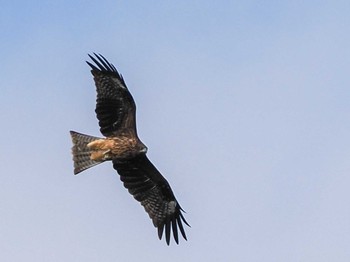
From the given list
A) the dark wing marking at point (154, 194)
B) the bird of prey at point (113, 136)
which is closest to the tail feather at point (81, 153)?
the bird of prey at point (113, 136)

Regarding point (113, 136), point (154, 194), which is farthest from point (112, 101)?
point (154, 194)

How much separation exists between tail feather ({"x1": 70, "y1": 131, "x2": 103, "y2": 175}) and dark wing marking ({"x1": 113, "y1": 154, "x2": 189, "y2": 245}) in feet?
3.46

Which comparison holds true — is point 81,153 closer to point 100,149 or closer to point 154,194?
point 100,149

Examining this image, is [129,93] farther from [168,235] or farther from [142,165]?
[168,235]

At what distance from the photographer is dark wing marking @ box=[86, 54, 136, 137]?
20.6 m

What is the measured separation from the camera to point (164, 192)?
22.0 metres

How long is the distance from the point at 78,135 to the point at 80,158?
1.80ft

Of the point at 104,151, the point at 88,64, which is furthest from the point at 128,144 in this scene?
the point at 88,64

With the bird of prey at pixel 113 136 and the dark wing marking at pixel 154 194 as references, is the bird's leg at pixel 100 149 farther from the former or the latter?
the dark wing marking at pixel 154 194

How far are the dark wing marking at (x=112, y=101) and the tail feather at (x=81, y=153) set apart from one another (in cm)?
44

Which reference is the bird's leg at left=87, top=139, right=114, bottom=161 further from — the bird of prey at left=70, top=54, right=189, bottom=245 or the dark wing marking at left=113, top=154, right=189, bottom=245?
the dark wing marking at left=113, top=154, right=189, bottom=245

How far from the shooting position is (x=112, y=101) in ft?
67.8

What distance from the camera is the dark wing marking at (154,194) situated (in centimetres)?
2145

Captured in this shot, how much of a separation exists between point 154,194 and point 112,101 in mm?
2653
